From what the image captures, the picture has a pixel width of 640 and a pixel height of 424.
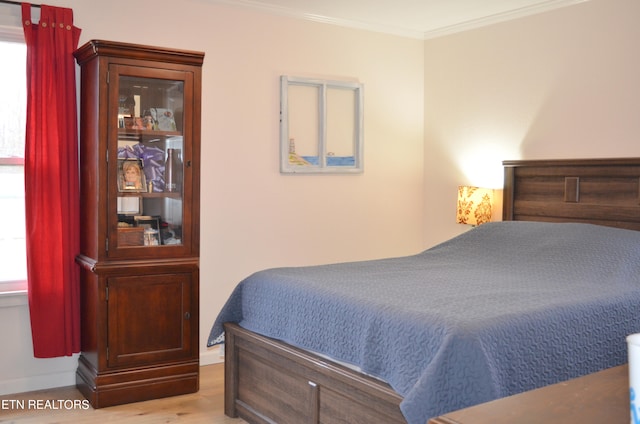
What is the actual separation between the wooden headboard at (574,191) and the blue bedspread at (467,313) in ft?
0.92

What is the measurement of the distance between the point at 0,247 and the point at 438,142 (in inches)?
122

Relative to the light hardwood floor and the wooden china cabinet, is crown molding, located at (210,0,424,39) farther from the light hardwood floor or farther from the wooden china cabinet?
the light hardwood floor

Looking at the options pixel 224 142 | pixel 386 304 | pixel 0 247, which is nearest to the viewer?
pixel 386 304

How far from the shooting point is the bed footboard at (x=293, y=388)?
235cm

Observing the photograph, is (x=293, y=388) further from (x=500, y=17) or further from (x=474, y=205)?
(x=500, y=17)

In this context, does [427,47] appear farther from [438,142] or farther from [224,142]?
[224,142]

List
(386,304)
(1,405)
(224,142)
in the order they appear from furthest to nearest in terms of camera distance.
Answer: (224,142) → (1,405) → (386,304)

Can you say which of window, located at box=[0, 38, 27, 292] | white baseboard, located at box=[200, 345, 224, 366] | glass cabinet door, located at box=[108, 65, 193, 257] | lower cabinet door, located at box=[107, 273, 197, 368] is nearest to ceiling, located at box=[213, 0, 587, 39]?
glass cabinet door, located at box=[108, 65, 193, 257]

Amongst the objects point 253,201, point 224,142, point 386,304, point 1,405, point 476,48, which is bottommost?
point 1,405

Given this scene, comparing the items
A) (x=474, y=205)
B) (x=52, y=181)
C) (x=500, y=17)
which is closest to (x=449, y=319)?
(x=52, y=181)

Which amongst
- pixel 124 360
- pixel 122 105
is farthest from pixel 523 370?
pixel 122 105

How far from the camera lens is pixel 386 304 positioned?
243cm

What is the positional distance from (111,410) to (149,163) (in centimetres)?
129

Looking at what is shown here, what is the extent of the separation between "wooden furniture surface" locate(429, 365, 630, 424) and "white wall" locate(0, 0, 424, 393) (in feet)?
10.7
